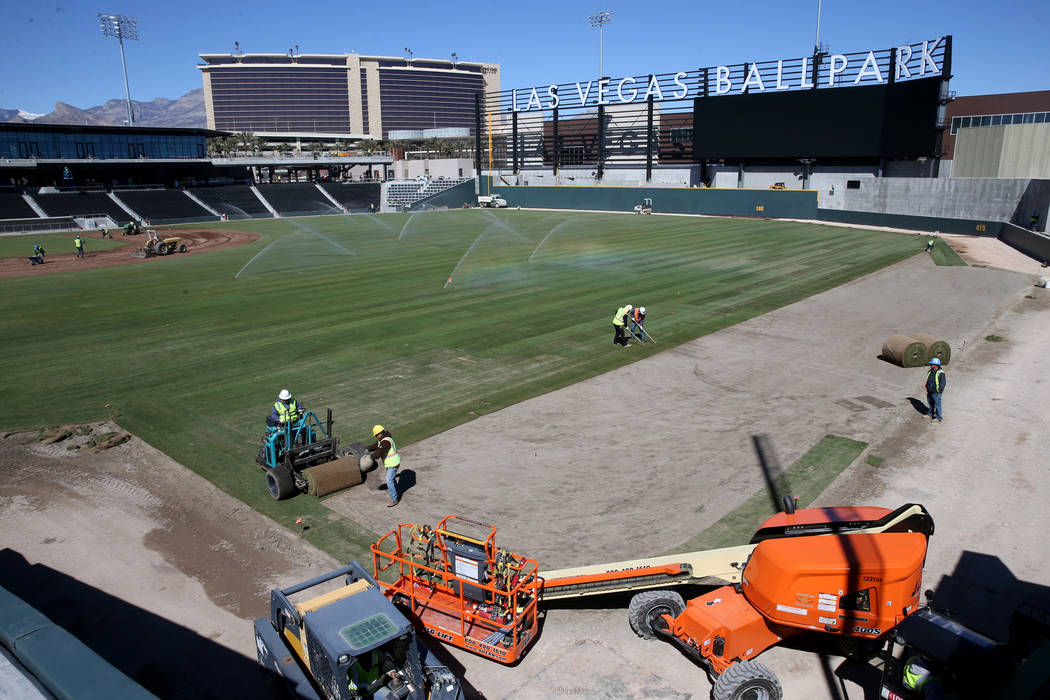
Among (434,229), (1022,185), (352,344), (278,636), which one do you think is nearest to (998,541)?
(278,636)

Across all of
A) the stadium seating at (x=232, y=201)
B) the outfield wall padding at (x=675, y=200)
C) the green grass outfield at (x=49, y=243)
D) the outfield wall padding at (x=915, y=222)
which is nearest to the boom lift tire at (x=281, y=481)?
the green grass outfield at (x=49, y=243)

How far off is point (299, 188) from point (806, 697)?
98.4 m

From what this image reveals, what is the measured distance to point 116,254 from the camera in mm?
53750

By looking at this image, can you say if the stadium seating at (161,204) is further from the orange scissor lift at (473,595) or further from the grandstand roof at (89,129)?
the orange scissor lift at (473,595)

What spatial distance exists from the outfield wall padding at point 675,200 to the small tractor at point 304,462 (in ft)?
220

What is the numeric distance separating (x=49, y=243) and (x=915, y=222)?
78.8 metres

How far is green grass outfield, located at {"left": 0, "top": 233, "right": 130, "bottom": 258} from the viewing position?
56.0 meters

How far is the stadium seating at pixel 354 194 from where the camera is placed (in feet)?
315

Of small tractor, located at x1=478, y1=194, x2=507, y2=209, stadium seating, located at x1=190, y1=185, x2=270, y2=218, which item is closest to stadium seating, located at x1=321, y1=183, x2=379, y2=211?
stadium seating, located at x1=190, y1=185, x2=270, y2=218

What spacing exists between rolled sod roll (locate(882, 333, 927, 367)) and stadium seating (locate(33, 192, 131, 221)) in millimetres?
80543

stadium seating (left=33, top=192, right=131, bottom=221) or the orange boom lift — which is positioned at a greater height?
stadium seating (left=33, top=192, right=131, bottom=221)

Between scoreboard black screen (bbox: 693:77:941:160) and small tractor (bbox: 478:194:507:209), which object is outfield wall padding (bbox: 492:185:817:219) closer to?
small tractor (bbox: 478:194:507:209)

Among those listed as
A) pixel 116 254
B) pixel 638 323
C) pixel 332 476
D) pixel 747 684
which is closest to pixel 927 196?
pixel 638 323

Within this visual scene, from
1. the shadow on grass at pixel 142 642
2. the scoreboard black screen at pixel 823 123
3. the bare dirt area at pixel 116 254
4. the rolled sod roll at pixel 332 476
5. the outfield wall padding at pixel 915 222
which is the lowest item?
the shadow on grass at pixel 142 642
